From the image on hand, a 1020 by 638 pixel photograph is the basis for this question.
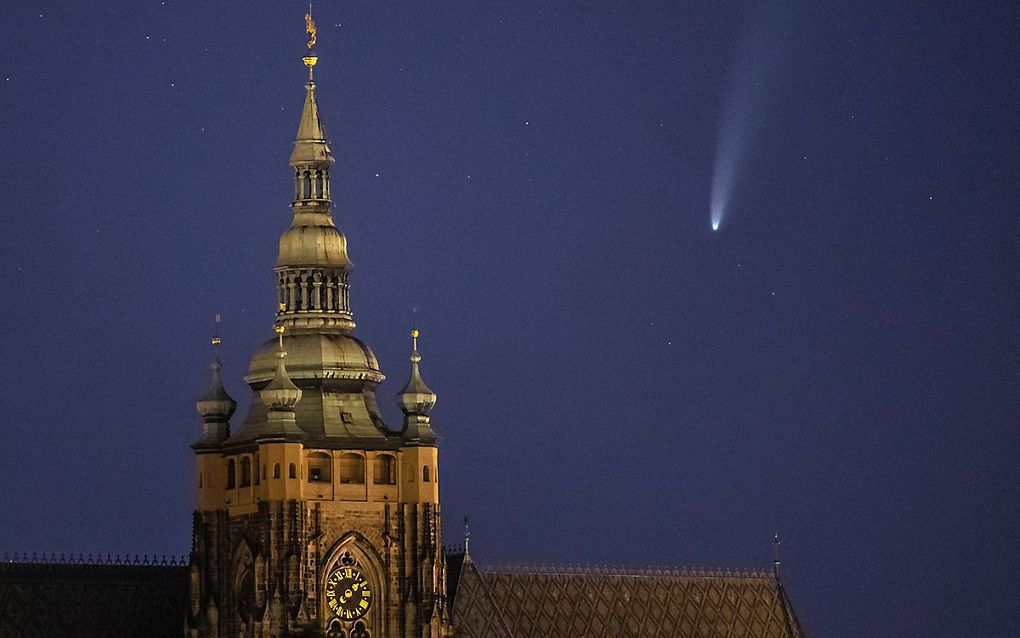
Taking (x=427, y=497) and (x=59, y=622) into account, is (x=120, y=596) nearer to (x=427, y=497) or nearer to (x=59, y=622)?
(x=59, y=622)

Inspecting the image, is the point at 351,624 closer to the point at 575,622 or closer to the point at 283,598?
the point at 283,598

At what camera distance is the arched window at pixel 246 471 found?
18200 centimetres

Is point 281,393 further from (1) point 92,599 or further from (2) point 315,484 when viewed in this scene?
(1) point 92,599

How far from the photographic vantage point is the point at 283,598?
17762 centimetres

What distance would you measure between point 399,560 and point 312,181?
1924 centimetres

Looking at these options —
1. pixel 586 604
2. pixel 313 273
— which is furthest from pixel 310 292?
pixel 586 604

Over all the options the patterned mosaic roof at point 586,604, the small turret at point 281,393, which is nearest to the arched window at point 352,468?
the small turret at point 281,393

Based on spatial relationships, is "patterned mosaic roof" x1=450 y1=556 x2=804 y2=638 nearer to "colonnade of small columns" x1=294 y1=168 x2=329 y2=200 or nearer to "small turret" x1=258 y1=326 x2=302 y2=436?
"small turret" x1=258 y1=326 x2=302 y2=436

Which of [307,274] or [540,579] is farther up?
[307,274]

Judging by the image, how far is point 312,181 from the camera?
7377 inches

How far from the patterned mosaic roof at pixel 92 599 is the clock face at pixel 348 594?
7.69 metres

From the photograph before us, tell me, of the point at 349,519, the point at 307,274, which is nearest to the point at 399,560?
the point at 349,519

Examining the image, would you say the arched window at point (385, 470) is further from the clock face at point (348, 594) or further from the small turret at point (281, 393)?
the small turret at point (281, 393)

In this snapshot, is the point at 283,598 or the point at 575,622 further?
the point at 575,622
